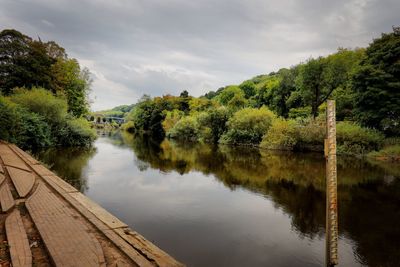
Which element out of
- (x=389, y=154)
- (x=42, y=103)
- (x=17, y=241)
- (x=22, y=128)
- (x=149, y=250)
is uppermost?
(x=42, y=103)

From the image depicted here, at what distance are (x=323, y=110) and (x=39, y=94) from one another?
35460mm

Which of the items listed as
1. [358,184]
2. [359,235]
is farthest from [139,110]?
[359,235]

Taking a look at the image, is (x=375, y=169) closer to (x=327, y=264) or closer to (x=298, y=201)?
(x=298, y=201)

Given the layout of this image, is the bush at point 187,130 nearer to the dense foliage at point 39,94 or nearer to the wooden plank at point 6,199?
the dense foliage at point 39,94

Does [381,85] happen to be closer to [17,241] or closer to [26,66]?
[17,241]

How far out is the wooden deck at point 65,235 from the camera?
3982mm

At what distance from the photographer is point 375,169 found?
19.5 metres

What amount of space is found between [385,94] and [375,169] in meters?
10.9

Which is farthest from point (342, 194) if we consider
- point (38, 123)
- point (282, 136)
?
point (38, 123)

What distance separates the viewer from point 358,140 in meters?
27.8

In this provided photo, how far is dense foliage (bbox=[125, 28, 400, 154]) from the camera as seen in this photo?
2753cm

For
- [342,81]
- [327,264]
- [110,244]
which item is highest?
[342,81]

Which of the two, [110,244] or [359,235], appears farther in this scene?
[359,235]

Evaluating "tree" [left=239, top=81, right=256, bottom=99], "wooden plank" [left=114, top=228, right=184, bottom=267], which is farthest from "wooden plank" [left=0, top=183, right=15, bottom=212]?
"tree" [left=239, top=81, right=256, bottom=99]
